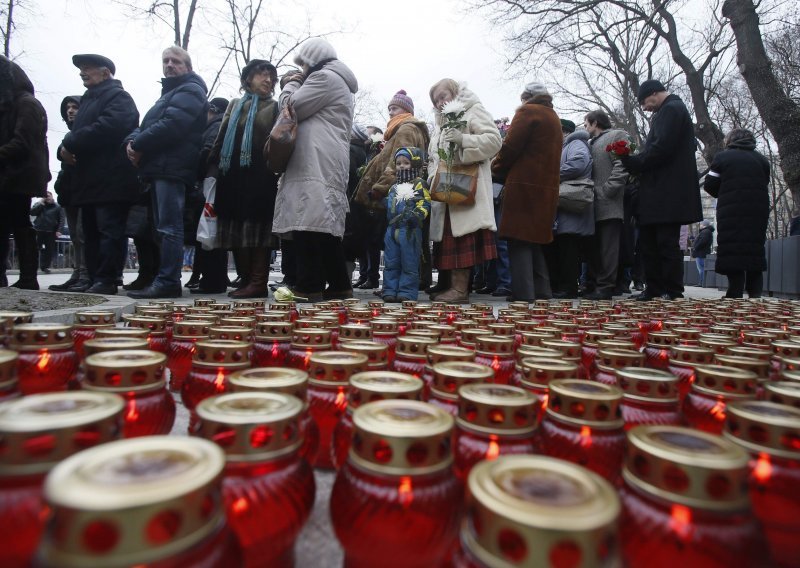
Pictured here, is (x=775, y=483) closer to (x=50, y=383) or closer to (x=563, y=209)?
(x=50, y=383)

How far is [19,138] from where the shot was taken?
4379mm

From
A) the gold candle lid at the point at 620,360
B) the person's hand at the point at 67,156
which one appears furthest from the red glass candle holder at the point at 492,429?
the person's hand at the point at 67,156

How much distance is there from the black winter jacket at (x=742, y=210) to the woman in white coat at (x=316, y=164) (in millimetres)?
4303

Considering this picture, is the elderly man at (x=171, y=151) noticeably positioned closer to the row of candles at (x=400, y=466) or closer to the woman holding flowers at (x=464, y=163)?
the woman holding flowers at (x=464, y=163)

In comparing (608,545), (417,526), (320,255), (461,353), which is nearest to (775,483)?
(608,545)

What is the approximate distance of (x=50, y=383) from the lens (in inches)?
45.8

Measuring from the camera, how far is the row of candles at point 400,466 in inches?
17.4

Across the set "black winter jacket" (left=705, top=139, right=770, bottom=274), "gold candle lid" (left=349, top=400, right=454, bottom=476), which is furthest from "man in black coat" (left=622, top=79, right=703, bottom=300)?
"gold candle lid" (left=349, top=400, right=454, bottom=476)

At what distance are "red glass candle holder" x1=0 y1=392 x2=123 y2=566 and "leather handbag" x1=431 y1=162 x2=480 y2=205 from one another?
13.0 ft

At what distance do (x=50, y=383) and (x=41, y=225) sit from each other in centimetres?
1307

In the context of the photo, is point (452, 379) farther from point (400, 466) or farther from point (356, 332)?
point (356, 332)

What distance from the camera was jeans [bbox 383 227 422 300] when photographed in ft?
14.7

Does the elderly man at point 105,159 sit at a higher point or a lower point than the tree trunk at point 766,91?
lower

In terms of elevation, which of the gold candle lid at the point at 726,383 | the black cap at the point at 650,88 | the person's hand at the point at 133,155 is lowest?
the gold candle lid at the point at 726,383
